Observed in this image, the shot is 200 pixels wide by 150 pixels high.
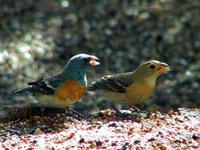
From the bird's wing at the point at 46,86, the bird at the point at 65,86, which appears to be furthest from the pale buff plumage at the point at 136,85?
the bird's wing at the point at 46,86

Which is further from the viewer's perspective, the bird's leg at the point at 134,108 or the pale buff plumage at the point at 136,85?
the pale buff plumage at the point at 136,85

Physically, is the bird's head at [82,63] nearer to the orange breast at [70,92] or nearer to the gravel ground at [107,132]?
the orange breast at [70,92]

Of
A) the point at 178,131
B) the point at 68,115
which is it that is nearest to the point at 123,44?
the point at 68,115

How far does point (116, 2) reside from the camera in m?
16.5

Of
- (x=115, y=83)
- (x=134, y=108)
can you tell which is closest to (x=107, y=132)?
(x=134, y=108)

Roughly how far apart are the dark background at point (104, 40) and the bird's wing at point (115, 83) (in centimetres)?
377

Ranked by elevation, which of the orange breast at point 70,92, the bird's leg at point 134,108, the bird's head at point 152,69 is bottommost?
the bird's leg at point 134,108

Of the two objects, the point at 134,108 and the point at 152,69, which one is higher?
the point at 152,69

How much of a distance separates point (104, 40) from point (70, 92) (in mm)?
7403

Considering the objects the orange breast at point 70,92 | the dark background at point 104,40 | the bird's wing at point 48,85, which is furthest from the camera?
the dark background at point 104,40

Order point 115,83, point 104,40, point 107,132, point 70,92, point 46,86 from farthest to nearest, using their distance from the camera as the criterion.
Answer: point 104,40 < point 115,83 < point 46,86 < point 70,92 < point 107,132

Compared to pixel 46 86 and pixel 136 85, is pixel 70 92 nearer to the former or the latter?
pixel 46 86

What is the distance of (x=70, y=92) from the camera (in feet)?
25.7

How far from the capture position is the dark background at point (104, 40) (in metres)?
13.2
